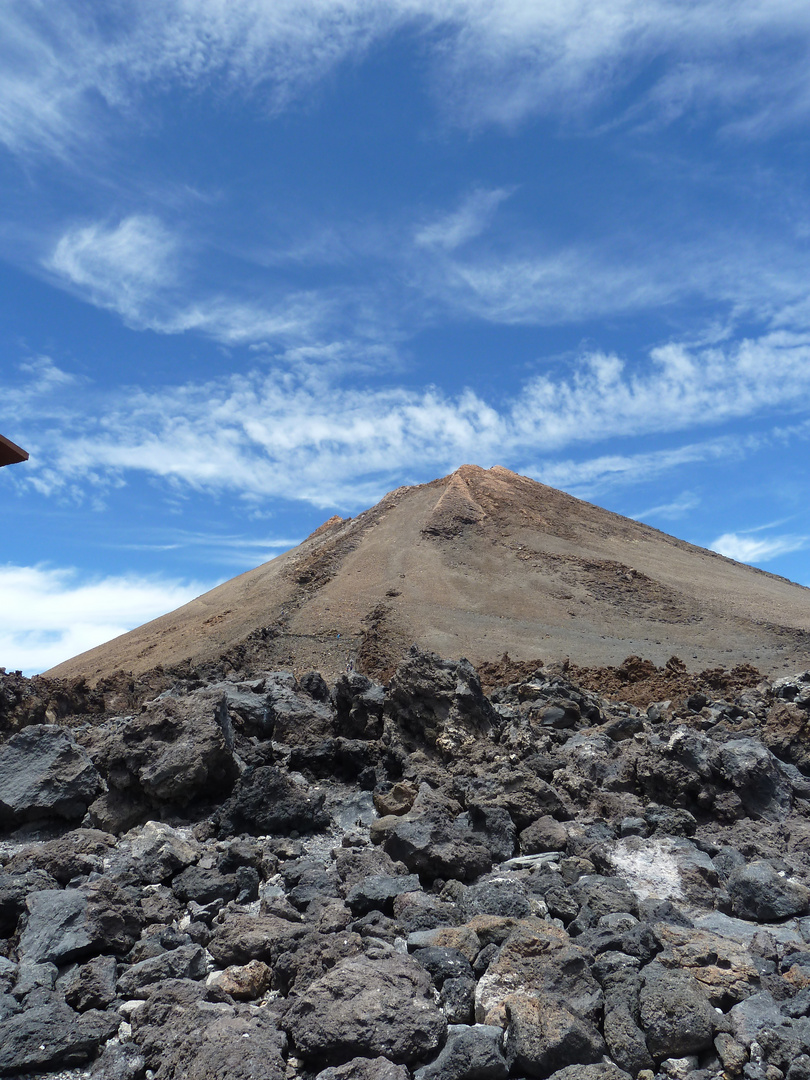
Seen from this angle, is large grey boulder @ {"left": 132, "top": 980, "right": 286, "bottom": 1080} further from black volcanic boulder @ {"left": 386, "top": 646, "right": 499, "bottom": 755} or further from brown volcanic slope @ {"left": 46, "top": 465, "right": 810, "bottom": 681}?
brown volcanic slope @ {"left": 46, "top": 465, "right": 810, "bottom": 681}

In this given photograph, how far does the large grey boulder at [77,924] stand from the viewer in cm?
524

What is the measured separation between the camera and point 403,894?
5.96 meters

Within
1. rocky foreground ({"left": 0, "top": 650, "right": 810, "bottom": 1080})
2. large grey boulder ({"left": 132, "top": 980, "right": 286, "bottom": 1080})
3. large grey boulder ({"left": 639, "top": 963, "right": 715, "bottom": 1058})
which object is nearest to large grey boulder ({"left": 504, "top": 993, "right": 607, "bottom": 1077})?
rocky foreground ({"left": 0, "top": 650, "right": 810, "bottom": 1080})

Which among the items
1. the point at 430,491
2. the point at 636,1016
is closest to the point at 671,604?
the point at 430,491

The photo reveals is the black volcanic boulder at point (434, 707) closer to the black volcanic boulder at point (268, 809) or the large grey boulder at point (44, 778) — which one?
the black volcanic boulder at point (268, 809)

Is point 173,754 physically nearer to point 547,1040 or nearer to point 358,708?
point 358,708

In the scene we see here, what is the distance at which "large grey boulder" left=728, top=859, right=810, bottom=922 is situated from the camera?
19.8 ft

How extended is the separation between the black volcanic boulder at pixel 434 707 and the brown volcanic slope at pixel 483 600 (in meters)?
14.3

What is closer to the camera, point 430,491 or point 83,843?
point 83,843

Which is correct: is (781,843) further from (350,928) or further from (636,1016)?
(350,928)

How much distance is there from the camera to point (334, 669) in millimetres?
26578

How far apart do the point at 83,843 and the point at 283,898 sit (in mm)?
2220

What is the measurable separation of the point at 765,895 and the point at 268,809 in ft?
15.2

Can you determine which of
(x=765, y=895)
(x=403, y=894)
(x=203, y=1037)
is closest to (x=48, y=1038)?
(x=203, y=1037)
